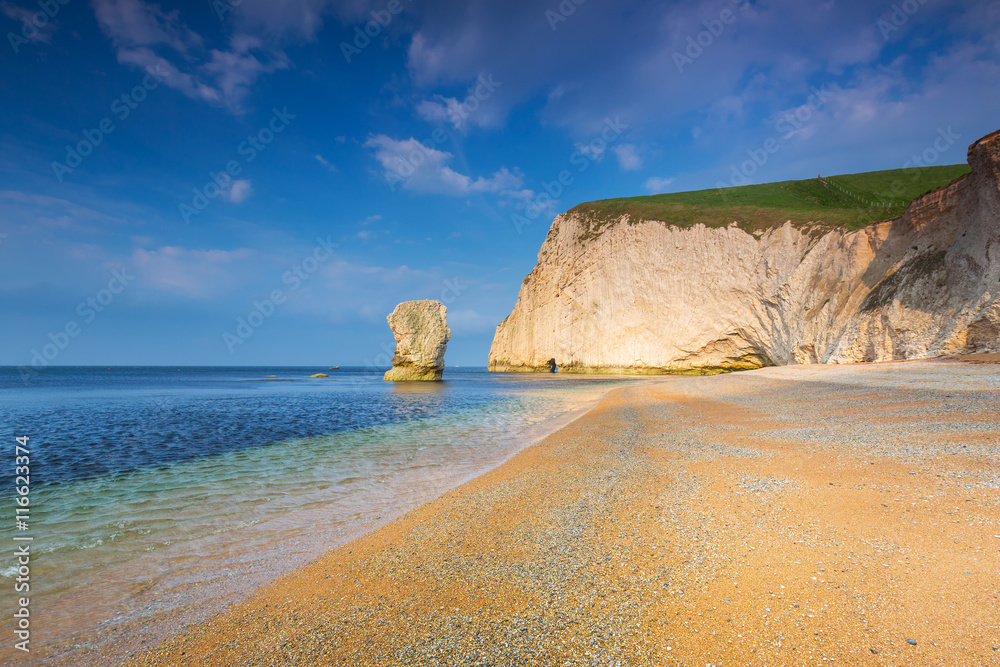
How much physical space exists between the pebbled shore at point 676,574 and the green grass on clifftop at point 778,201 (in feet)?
146

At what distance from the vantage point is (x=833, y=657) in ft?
7.89

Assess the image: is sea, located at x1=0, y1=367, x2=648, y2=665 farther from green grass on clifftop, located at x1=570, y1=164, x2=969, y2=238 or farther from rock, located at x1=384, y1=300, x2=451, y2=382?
green grass on clifftop, located at x1=570, y1=164, x2=969, y2=238

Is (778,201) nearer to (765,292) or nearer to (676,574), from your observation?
(765,292)

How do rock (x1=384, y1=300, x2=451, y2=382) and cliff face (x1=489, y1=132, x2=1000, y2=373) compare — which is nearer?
cliff face (x1=489, y1=132, x2=1000, y2=373)

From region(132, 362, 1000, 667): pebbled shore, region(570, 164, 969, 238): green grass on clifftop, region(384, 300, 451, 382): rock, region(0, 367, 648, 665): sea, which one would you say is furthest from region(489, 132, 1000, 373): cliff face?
region(0, 367, 648, 665): sea

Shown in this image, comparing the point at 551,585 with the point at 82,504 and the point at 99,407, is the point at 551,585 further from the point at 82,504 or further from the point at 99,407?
the point at 99,407

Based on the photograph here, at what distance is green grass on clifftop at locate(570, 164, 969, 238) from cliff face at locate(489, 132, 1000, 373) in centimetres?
157

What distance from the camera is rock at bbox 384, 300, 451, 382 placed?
4966 centimetres

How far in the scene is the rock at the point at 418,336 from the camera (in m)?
49.7

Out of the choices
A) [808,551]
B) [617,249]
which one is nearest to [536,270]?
[617,249]

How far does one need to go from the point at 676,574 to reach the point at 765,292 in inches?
1822

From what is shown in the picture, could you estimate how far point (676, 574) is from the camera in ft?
11.6

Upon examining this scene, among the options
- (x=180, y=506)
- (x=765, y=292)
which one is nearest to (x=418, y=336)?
(x=765, y=292)

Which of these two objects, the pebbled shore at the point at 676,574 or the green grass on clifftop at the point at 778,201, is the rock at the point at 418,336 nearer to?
the green grass on clifftop at the point at 778,201
